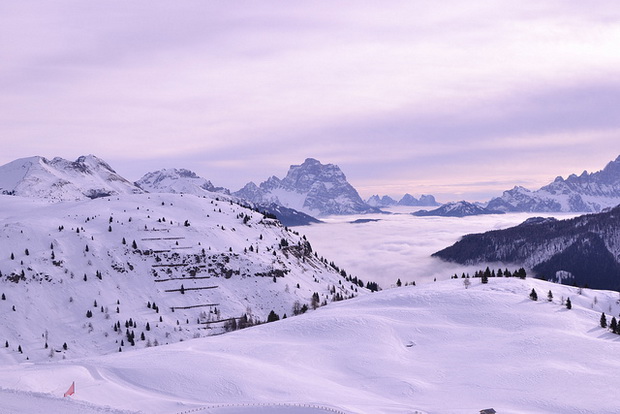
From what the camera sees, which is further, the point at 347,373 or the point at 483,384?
the point at 347,373

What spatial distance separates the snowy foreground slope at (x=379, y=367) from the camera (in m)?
66.1

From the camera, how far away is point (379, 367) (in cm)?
8519

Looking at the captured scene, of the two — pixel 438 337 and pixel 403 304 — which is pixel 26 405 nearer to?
pixel 438 337

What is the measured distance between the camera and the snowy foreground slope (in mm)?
66062

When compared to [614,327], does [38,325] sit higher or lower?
lower

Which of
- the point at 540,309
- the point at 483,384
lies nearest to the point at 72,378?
the point at 483,384

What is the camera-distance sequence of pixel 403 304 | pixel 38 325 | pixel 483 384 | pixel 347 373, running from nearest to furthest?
pixel 483 384 < pixel 347 373 < pixel 403 304 < pixel 38 325

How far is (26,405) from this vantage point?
192ft

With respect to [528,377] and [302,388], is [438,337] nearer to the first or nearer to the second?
[528,377]

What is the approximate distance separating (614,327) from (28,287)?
7127 inches

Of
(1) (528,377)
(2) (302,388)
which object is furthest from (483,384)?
(2) (302,388)

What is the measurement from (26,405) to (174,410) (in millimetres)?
16433

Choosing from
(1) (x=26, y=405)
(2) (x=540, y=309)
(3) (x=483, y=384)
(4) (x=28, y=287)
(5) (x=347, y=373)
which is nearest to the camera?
(1) (x=26, y=405)

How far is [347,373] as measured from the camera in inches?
3268
